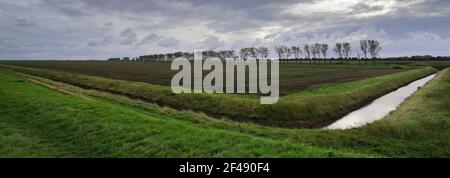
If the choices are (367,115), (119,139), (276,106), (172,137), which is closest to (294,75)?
(367,115)

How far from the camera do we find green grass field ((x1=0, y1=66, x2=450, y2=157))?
45.3 feet

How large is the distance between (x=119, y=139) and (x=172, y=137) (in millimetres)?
2353

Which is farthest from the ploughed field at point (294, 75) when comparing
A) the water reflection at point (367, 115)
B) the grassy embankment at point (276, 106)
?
the water reflection at point (367, 115)

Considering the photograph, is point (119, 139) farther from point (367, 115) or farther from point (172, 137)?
point (367, 115)

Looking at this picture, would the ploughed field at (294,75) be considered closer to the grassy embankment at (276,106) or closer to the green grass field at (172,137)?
the grassy embankment at (276,106)

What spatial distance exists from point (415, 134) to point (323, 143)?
18.9 feet

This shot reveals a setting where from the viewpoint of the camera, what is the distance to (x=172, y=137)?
15469mm

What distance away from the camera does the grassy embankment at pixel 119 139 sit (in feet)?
44.1

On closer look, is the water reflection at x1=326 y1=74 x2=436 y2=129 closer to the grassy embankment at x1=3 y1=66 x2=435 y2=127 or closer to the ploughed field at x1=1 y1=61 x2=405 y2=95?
the grassy embankment at x1=3 y1=66 x2=435 y2=127

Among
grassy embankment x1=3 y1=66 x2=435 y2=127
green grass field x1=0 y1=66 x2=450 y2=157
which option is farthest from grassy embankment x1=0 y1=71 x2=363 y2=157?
grassy embankment x1=3 y1=66 x2=435 y2=127

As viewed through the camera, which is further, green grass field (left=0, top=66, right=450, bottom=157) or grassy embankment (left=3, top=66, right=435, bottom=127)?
grassy embankment (left=3, top=66, right=435, bottom=127)
